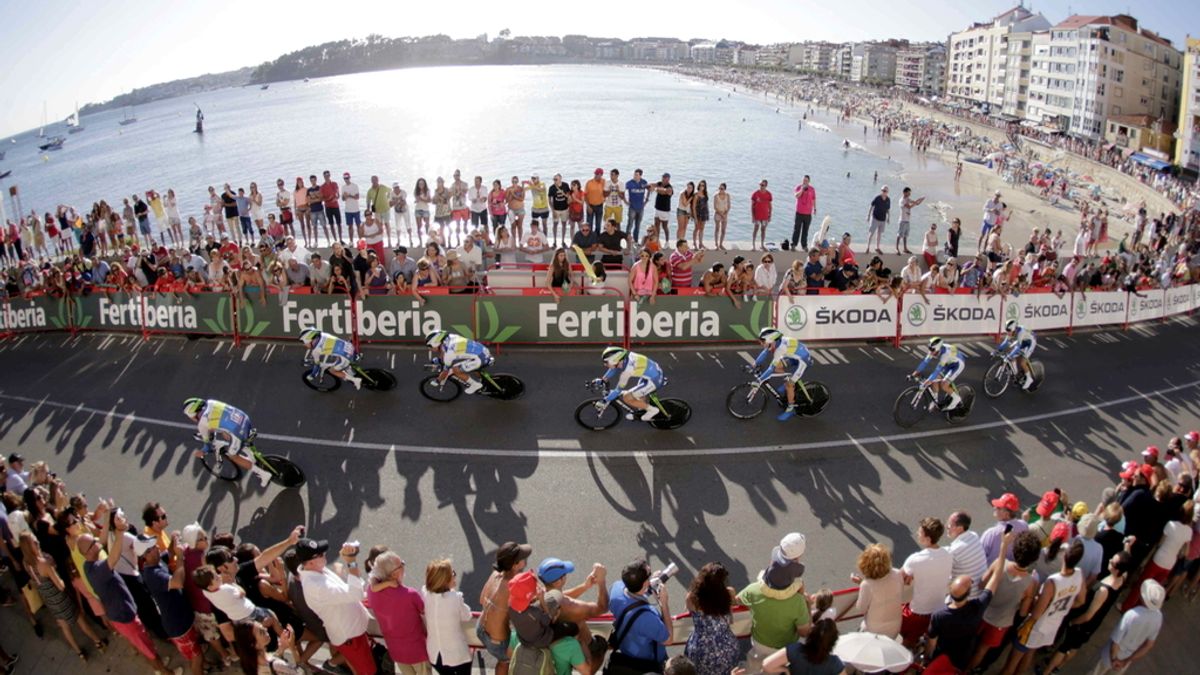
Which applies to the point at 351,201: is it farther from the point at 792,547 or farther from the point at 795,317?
the point at 792,547

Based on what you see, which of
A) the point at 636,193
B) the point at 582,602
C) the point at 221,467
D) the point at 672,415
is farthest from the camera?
the point at 636,193

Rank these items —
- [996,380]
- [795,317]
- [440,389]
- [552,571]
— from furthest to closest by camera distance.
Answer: [795,317]
[996,380]
[440,389]
[552,571]

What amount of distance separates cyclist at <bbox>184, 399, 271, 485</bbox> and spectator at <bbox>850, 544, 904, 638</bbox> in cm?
807

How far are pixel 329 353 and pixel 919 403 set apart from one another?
33.0 ft

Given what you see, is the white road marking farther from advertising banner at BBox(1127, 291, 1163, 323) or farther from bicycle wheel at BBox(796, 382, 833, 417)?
advertising banner at BBox(1127, 291, 1163, 323)

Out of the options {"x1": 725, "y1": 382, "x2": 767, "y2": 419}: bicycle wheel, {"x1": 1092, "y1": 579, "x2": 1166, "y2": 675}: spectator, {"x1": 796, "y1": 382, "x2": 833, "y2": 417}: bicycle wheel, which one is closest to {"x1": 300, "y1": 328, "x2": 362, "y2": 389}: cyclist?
{"x1": 725, "y1": 382, "x2": 767, "y2": 419}: bicycle wheel

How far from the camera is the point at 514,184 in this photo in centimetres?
2191

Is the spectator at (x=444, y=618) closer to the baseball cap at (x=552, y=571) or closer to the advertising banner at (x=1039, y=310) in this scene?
the baseball cap at (x=552, y=571)

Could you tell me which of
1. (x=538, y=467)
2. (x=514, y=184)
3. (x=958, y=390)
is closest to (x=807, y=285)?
(x=958, y=390)

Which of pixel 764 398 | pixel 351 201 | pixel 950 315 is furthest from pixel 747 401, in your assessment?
pixel 351 201

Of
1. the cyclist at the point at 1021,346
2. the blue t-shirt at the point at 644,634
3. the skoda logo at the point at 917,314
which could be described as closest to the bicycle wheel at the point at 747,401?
the cyclist at the point at 1021,346

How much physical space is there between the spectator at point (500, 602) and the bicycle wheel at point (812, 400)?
780cm

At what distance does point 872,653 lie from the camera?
5.05 metres

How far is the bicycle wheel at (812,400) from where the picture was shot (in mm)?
12846
